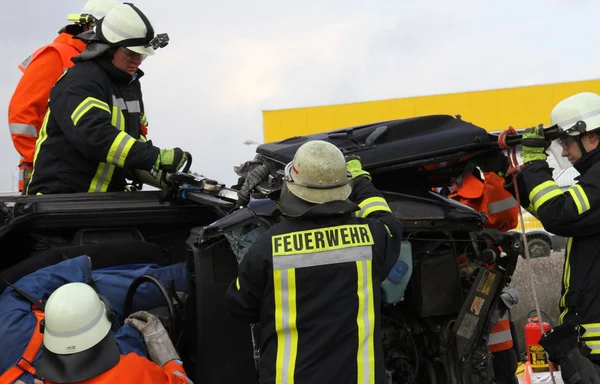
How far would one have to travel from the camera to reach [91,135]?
173 inches

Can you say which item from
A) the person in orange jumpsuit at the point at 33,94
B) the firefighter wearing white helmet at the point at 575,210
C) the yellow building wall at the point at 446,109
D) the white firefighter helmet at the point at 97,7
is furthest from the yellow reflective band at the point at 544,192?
the yellow building wall at the point at 446,109

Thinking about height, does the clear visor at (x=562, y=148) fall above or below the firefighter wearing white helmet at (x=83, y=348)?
above

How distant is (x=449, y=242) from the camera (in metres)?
3.99

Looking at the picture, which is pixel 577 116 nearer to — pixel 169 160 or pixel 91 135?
pixel 169 160

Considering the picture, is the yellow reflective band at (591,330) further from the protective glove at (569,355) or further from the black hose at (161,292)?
the black hose at (161,292)

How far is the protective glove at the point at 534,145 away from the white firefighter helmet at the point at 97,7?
3.38 meters

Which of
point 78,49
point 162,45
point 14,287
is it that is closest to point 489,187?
point 162,45

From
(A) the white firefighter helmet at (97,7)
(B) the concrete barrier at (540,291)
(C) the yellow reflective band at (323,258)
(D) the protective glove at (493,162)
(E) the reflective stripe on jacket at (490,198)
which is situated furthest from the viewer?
(B) the concrete barrier at (540,291)

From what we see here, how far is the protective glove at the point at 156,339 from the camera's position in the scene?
11.8 ft

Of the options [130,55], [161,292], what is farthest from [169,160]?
[161,292]

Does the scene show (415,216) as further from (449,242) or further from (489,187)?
(489,187)

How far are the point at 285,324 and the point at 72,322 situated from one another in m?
0.87

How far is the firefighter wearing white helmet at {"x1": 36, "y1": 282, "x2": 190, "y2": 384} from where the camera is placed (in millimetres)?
3180

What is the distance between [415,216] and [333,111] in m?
15.2
